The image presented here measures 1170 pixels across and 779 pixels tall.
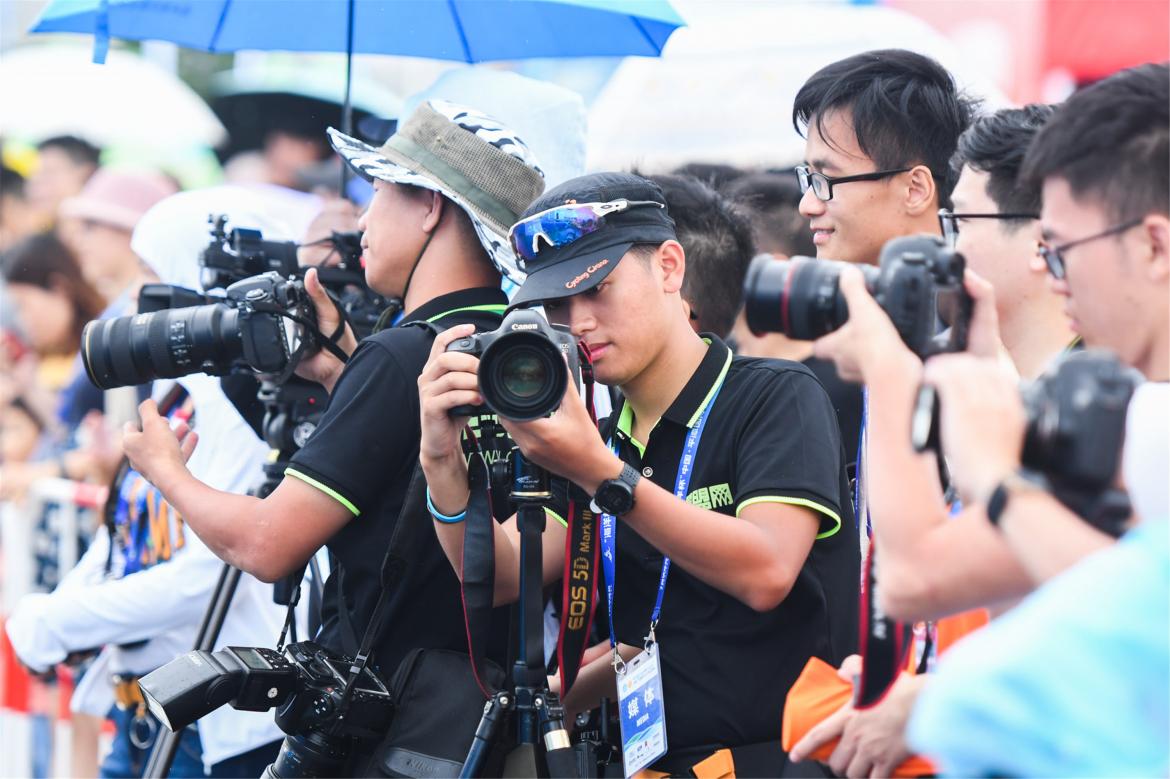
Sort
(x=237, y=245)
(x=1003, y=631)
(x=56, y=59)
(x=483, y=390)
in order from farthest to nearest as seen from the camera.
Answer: (x=56, y=59)
(x=237, y=245)
(x=483, y=390)
(x=1003, y=631)

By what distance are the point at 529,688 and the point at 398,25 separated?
2.55 metres

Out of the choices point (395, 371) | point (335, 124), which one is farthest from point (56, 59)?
point (395, 371)

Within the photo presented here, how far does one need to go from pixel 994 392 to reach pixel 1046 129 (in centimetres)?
54

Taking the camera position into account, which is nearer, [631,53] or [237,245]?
[237,245]

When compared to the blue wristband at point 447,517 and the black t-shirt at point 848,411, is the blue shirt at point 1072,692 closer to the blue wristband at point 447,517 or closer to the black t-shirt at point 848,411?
the blue wristband at point 447,517

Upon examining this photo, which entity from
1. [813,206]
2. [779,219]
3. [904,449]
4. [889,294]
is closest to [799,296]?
[889,294]

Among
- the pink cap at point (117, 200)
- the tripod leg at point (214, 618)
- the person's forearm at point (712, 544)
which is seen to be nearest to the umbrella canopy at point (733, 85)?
the pink cap at point (117, 200)

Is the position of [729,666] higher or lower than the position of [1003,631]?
lower

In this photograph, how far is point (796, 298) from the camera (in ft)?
6.80

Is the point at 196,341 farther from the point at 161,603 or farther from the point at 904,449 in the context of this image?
the point at 904,449

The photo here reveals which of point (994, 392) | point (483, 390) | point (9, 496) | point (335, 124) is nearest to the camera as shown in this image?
point (994, 392)

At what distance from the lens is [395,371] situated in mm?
2865

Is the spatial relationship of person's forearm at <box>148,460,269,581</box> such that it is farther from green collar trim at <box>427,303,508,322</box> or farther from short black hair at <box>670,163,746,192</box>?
short black hair at <box>670,163,746,192</box>

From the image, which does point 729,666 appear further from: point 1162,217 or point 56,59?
point 56,59
